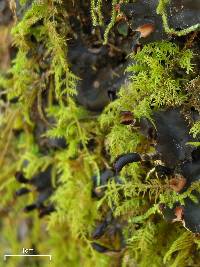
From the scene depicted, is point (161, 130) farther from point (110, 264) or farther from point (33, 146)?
point (33, 146)

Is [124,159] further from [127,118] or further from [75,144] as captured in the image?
[75,144]

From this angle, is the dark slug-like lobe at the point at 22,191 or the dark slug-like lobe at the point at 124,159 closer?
the dark slug-like lobe at the point at 124,159

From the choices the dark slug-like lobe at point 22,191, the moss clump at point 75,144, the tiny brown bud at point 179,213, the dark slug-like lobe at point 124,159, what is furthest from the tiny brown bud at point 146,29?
the dark slug-like lobe at point 22,191

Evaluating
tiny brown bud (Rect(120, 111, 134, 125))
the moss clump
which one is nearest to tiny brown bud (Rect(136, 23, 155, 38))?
the moss clump

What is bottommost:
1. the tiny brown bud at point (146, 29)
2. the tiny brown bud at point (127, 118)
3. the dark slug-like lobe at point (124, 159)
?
the dark slug-like lobe at point (124, 159)

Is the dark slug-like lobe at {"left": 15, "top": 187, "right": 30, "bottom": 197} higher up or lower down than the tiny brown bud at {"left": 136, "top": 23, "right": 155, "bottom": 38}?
lower down

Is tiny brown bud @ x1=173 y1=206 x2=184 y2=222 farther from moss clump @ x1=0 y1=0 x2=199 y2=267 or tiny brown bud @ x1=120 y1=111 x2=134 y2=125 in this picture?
tiny brown bud @ x1=120 y1=111 x2=134 y2=125

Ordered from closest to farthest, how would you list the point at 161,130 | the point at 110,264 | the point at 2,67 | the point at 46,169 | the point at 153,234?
the point at 161,130 → the point at 153,234 → the point at 110,264 → the point at 46,169 → the point at 2,67

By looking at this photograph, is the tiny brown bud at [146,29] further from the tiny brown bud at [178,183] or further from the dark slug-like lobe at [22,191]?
the dark slug-like lobe at [22,191]

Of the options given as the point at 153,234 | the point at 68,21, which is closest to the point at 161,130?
the point at 153,234
